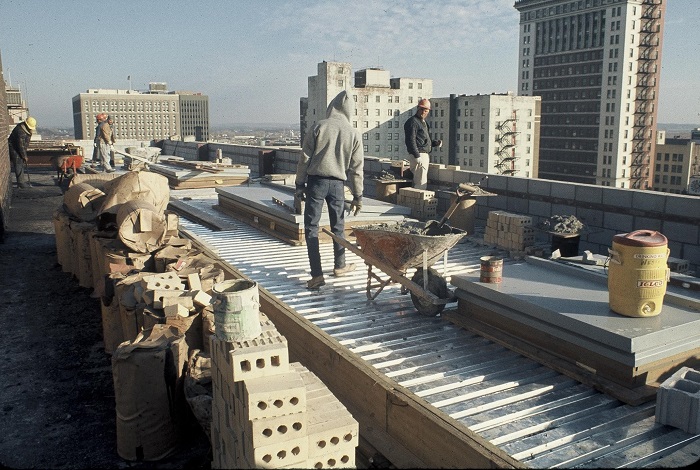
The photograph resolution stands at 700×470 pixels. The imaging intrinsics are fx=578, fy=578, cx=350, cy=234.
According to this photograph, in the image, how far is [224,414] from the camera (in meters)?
4.14

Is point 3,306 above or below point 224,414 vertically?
below

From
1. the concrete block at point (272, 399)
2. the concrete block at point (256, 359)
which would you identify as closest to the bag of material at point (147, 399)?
the concrete block at point (256, 359)

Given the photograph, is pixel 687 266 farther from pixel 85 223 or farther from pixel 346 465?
pixel 85 223

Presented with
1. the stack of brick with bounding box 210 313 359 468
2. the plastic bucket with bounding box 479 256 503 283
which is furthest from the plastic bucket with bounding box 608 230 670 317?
the stack of brick with bounding box 210 313 359 468

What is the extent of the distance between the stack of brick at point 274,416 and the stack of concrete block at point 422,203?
750 centimetres

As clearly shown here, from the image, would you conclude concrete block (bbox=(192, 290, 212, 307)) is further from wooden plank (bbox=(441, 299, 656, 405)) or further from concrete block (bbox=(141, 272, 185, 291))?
wooden plank (bbox=(441, 299, 656, 405))

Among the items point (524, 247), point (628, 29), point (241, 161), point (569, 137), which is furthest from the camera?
point (569, 137)

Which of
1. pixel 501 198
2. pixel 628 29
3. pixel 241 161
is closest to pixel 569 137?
pixel 628 29

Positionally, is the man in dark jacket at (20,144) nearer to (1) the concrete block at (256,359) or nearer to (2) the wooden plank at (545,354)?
(2) the wooden plank at (545,354)

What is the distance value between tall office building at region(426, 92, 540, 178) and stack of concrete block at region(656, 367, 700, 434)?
102250mm

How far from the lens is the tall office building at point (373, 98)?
11200 cm

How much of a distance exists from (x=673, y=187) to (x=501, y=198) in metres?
139

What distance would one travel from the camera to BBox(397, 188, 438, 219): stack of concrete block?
37.1 ft

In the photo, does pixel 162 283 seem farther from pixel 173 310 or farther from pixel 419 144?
pixel 419 144
